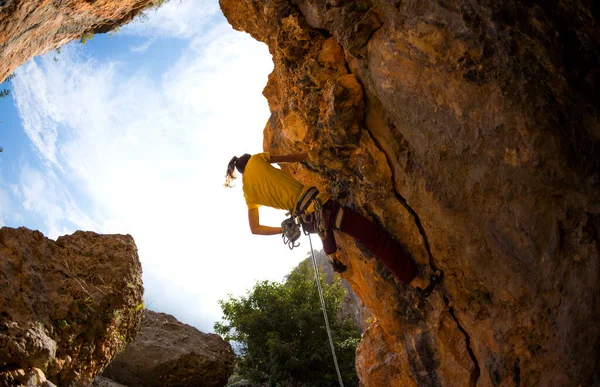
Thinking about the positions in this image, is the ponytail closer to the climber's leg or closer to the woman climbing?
the woman climbing

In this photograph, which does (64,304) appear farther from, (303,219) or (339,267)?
(339,267)

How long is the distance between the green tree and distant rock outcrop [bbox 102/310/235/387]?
2.12m

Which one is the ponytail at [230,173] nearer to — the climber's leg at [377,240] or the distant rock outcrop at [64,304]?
the climber's leg at [377,240]

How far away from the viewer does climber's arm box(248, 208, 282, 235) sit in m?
6.98

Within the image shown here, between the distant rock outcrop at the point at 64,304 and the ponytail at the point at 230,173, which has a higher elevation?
the ponytail at the point at 230,173

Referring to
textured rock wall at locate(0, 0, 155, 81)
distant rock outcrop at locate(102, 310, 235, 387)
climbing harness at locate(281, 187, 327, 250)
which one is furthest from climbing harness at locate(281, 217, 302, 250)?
distant rock outcrop at locate(102, 310, 235, 387)

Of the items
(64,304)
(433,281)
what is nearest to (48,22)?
(64,304)

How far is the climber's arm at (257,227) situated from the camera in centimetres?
698

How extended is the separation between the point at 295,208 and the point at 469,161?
9.01 feet

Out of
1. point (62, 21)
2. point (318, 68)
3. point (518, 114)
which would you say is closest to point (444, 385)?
point (518, 114)

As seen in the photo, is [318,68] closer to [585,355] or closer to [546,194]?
[546,194]

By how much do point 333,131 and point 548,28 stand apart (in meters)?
3.06

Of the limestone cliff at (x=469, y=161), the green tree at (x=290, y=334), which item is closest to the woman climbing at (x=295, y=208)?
the limestone cliff at (x=469, y=161)

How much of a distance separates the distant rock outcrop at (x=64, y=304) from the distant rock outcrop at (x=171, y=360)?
5.96 metres
